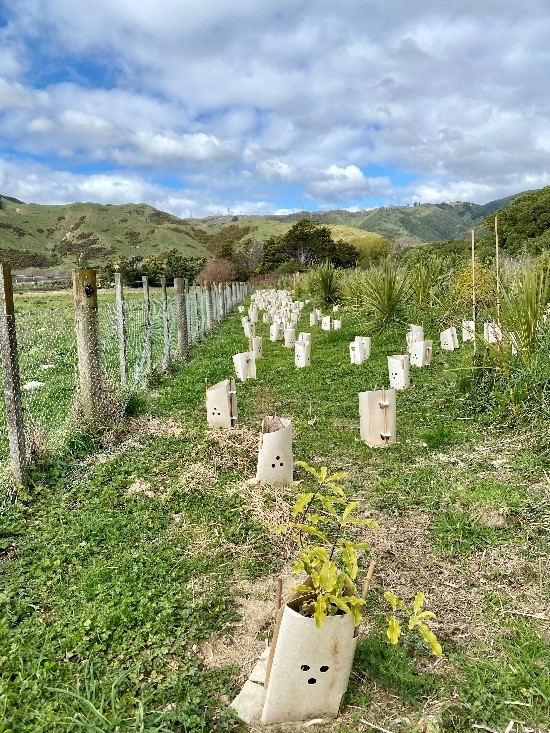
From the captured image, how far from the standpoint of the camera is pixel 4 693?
2.14 meters

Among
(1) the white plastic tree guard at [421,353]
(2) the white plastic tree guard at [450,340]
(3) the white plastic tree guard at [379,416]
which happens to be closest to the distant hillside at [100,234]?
(2) the white plastic tree guard at [450,340]

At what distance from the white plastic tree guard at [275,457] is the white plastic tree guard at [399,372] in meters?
3.01

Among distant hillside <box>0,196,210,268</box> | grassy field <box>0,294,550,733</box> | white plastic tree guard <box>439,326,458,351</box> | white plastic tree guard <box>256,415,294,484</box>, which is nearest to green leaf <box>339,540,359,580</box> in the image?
grassy field <box>0,294,550,733</box>

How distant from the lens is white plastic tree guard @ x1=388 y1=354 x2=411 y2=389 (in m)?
6.75

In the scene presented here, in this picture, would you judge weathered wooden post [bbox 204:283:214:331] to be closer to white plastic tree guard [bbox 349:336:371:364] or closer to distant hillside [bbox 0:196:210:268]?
white plastic tree guard [bbox 349:336:371:364]

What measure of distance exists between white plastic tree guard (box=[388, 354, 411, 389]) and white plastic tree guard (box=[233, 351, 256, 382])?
6.66ft

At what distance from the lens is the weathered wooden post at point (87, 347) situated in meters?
5.29

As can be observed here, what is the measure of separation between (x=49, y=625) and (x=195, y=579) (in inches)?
29.5

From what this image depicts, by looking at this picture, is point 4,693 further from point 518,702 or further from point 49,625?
point 518,702

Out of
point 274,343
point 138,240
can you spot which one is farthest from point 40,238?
point 274,343

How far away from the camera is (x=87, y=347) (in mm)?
5316

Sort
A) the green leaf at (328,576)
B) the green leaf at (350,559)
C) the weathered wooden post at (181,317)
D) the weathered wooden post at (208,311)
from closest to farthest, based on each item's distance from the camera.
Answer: the green leaf at (328,576) < the green leaf at (350,559) < the weathered wooden post at (181,317) < the weathered wooden post at (208,311)

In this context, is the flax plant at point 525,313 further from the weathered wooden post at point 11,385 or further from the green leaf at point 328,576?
the weathered wooden post at point 11,385

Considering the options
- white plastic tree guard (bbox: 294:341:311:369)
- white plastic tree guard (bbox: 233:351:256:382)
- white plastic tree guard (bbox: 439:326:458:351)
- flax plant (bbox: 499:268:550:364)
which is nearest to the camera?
flax plant (bbox: 499:268:550:364)
